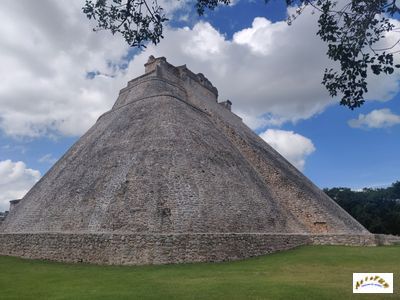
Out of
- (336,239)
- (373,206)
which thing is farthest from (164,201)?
(373,206)

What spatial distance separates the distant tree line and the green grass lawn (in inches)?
1059

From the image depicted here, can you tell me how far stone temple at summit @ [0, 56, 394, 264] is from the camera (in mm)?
15344

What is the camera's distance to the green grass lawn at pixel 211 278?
9.28 meters

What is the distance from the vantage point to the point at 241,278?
37.4ft

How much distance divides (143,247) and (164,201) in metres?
2.48

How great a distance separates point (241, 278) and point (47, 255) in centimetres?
919

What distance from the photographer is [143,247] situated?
14602 mm

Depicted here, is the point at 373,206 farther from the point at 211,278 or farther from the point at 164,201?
the point at 211,278

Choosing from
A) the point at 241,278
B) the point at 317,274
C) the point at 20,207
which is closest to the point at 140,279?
the point at 241,278

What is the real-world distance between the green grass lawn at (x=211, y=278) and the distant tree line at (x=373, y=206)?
26909 millimetres

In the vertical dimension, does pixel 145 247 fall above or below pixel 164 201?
below

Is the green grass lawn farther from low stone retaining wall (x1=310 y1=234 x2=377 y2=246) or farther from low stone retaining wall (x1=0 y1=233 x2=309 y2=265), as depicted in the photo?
low stone retaining wall (x1=310 y1=234 x2=377 y2=246)

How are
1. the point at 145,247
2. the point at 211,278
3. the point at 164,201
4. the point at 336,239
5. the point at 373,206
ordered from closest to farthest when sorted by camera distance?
the point at 211,278, the point at 145,247, the point at 164,201, the point at 336,239, the point at 373,206

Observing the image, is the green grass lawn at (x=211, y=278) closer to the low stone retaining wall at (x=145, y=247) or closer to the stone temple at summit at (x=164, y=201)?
the low stone retaining wall at (x=145, y=247)
